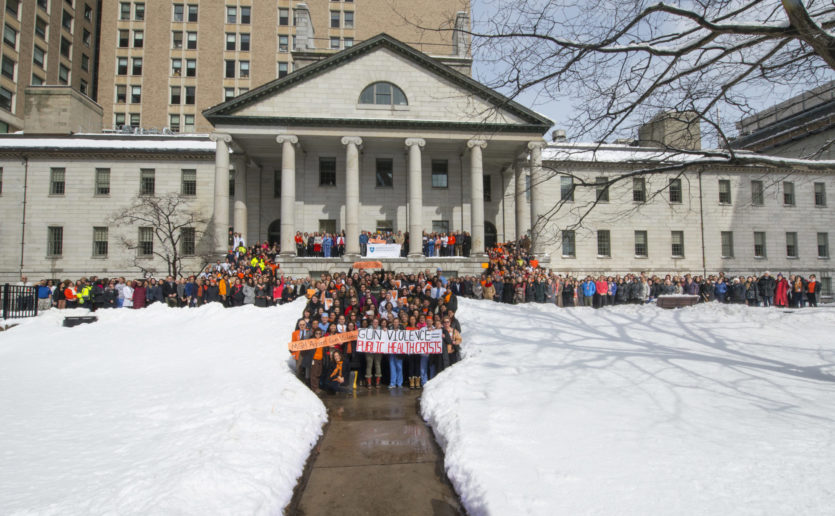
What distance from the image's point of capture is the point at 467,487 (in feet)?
19.6

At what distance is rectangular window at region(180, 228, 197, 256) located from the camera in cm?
3691

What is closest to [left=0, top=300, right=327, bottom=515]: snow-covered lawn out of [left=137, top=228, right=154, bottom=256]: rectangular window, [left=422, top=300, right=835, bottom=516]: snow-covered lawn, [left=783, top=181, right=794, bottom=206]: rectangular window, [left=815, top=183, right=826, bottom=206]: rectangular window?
[left=422, top=300, right=835, bottom=516]: snow-covered lawn

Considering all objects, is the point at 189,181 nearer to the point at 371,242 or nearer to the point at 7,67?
the point at 371,242

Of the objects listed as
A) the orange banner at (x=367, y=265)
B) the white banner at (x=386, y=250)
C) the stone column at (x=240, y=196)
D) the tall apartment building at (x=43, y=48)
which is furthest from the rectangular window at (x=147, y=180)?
the tall apartment building at (x=43, y=48)

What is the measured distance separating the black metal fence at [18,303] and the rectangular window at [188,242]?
17.9 meters

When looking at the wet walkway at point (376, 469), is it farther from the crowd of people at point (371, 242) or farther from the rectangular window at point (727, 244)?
the rectangular window at point (727, 244)

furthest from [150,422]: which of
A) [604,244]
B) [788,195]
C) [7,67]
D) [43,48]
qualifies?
Result: [43,48]

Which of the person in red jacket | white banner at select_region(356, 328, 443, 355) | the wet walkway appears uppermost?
the person in red jacket

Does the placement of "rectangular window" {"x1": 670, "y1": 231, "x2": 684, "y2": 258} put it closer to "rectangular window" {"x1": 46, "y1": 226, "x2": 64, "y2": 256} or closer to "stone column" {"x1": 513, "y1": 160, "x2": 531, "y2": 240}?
"stone column" {"x1": 513, "y1": 160, "x2": 531, "y2": 240}

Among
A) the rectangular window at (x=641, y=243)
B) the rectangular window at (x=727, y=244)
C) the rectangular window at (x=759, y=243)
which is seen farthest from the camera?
the rectangular window at (x=759, y=243)

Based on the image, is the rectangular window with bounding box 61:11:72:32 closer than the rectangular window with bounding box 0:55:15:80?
No

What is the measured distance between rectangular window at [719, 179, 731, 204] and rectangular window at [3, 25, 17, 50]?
70.2m

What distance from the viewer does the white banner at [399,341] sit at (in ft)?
38.7

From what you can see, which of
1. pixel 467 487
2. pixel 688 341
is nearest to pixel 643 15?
pixel 467 487
